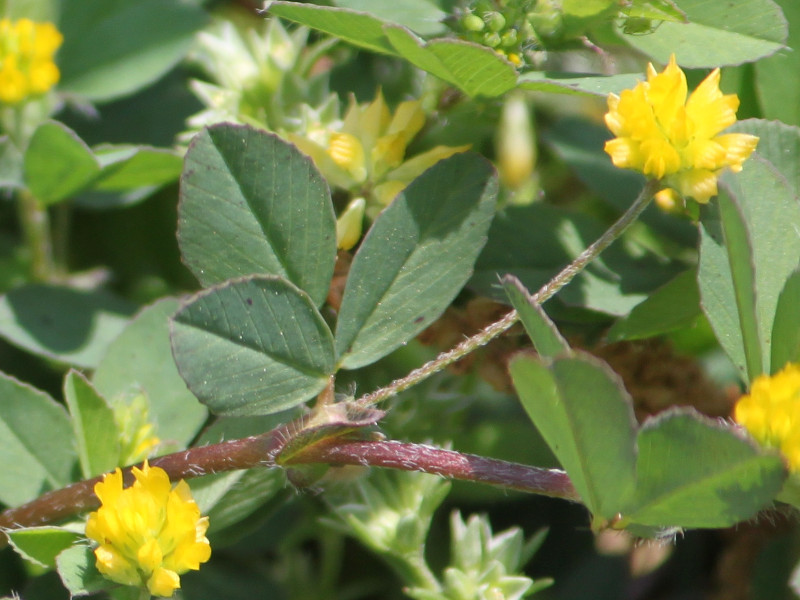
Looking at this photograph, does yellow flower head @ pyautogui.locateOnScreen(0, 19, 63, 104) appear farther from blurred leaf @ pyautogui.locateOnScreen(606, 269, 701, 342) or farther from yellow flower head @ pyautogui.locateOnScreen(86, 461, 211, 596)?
blurred leaf @ pyautogui.locateOnScreen(606, 269, 701, 342)

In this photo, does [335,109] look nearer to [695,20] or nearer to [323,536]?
[695,20]

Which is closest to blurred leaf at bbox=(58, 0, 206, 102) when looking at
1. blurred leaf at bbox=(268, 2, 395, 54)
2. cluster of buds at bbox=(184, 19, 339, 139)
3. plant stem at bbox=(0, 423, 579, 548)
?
cluster of buds at bbox=(184, 19, 339, 139)

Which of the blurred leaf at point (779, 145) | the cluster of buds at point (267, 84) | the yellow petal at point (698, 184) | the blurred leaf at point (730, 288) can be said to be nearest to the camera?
the blurred leaf at point (730, 288)

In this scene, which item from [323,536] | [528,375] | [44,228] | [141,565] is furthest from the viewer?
[44,228]

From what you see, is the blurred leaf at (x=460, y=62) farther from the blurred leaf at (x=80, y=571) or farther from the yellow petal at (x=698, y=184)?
the blurred leaf at (x=80, y=571)

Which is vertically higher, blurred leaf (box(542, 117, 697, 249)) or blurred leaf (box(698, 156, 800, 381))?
blurred leaf (box(698, 156, 800, 381))

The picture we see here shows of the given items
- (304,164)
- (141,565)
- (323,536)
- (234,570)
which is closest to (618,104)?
(304,164)

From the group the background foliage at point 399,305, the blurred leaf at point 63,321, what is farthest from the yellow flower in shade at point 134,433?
the blurred leaf at point 63,321
